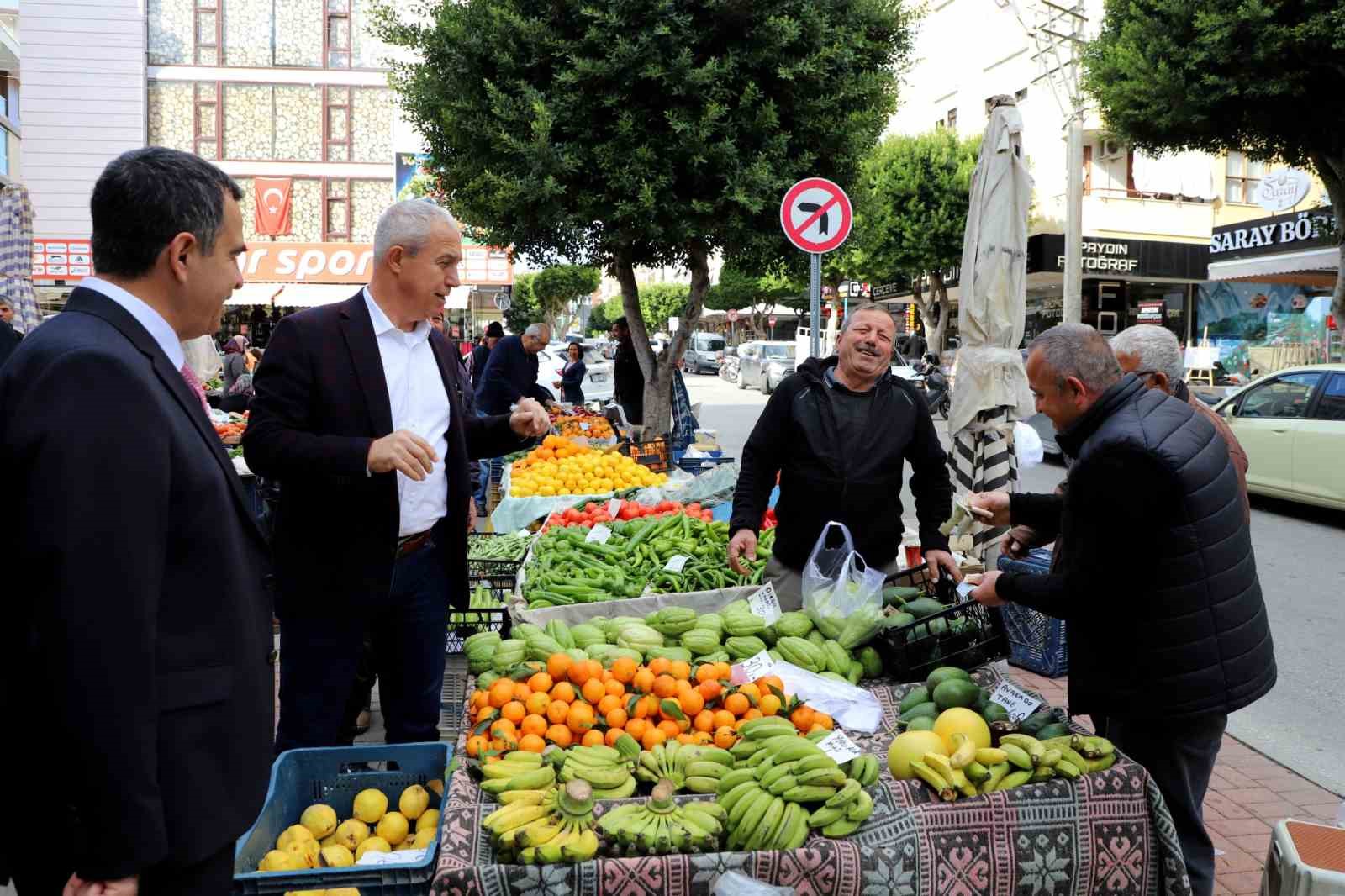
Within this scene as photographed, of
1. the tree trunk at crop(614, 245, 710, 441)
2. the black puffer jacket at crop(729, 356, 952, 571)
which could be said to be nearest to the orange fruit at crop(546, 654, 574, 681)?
the black puffer jacket at crop(729, 356, 952, 571)

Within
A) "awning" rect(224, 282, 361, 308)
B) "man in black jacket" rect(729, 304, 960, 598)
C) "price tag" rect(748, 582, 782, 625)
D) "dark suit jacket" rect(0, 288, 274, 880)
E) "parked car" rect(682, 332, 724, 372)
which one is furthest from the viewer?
"parked car" rect(682, 332, 724, 372)

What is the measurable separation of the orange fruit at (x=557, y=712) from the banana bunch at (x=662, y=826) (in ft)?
1.88

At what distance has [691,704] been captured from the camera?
3.32 m

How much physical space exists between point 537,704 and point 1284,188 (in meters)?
22.5

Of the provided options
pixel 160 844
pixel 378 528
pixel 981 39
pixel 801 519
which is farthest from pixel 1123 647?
pixel 981 39

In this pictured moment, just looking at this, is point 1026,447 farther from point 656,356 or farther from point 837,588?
point 656,356

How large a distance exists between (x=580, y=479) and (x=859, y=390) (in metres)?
4.61

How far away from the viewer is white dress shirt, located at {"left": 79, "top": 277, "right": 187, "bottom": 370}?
1.74 meters

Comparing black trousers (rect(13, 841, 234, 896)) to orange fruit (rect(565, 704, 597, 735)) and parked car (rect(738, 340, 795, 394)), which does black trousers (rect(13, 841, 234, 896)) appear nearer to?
orange fruit (rect(565, 704, 597, 735))

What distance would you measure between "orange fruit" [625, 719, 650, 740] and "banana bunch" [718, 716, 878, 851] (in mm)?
383

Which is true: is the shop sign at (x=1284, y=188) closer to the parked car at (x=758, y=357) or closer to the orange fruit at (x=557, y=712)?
the parked car at (x=758, y=357)

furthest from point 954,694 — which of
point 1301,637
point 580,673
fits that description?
point 1301,637

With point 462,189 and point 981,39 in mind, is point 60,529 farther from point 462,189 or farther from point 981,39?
point 981,39

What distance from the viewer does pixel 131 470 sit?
5.18 ft
